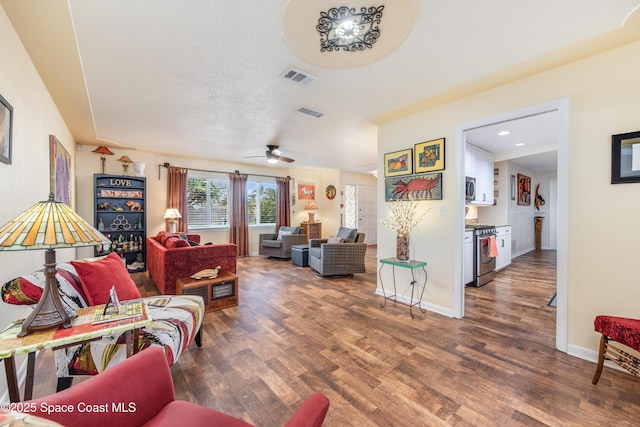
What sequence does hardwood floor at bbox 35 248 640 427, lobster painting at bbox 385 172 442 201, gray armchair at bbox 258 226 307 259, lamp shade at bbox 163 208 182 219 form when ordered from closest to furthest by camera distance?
1. hardwood floor at bbox 35 248 640 427
2. lobster painting at bbox 385 172 442 201
3. lamp shade at bbox 163 208 182 219
4. gray armchair at bbox 258 226 307 259

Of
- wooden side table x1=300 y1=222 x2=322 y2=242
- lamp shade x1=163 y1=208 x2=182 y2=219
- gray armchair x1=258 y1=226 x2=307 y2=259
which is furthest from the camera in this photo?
wooden side table x1=300 y1=222 x2=322 y2=242

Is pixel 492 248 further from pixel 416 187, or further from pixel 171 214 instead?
pixel 171 214

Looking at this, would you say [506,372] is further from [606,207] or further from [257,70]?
[257,70]

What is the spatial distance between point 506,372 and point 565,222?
1.36 meters

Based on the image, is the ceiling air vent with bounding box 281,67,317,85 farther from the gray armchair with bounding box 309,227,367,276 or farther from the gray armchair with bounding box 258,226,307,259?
the gray armchair with bounding box 258,226,307,259

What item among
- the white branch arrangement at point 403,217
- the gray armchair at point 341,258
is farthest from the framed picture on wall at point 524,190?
the white branch arrangement at point 403,217

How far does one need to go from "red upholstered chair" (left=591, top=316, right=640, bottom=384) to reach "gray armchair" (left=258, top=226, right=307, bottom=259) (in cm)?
511

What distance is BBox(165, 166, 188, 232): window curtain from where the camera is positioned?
5754 mm

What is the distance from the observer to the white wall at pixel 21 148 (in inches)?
64.9

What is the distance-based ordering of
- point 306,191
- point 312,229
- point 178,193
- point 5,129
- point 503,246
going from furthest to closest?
point 306,191 → point 312,229 → point 178,193 → point 503,246 → point 5,129

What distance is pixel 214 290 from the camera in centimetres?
315

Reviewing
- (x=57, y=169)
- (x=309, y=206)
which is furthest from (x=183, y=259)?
(x=309, y=206)

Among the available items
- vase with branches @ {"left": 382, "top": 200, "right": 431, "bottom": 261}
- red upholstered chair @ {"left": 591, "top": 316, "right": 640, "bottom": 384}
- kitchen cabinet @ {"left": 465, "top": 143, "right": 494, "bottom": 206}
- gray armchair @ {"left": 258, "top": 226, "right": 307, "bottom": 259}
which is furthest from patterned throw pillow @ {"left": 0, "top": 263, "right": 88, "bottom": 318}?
kitchen cabinet @ {"left": 465, "top": 143, "right": 494, "bottom": 206}

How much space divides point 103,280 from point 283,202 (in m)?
5.70
